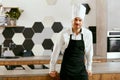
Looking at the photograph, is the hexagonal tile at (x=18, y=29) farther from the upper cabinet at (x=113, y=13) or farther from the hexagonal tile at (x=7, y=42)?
the upper cabinet at (x=113, y=13)

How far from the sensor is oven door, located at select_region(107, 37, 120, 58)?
4359 mm

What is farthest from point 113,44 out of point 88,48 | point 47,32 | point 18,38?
point 88,48

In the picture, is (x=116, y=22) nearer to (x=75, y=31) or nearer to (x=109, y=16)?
(x=109, y=16)

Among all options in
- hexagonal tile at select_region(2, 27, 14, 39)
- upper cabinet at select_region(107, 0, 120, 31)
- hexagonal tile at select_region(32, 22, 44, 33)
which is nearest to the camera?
upper cabinet at select_region(107, 0, 120, 31)

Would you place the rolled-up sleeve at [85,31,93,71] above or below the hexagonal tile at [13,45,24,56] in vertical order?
above

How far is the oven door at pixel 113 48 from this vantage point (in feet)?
14.3

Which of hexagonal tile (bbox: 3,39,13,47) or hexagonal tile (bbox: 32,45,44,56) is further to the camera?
hexagonal tile (bbox: 32,45,44,56)

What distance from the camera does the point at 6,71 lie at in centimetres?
258

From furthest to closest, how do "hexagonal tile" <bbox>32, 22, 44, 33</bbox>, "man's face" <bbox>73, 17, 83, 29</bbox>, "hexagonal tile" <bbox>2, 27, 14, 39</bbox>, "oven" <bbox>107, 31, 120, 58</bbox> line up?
"hexagonal tile" <bbox>32, 22, 44, 33</bbox>
"hexagonal tile" <bbox>2, 27, 14, 39</bbox>
"oven" <bbox>107, 31, 120, 58</bbox>
"man's face" <bbox>73, 17, 83, 29</bbox>

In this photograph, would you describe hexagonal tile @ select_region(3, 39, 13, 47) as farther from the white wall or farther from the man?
the man

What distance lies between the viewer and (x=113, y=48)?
14.5 feet

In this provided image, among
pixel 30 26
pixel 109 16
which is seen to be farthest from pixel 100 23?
pixel 30 26

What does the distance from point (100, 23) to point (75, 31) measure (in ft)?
7.48

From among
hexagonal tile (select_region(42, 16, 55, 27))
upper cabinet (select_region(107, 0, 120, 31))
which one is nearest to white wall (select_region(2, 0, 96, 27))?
hexagonal tile (select_region(42, 16, 55, 27))
